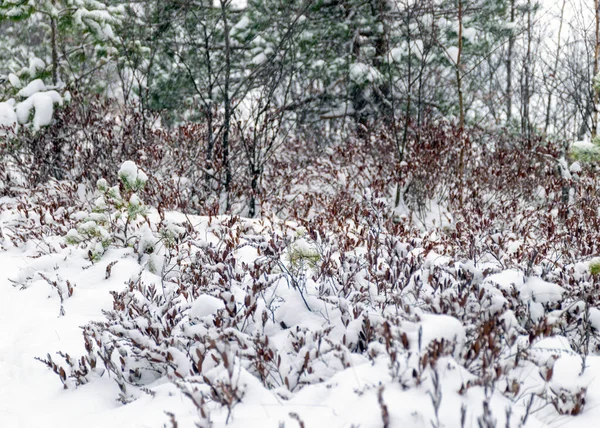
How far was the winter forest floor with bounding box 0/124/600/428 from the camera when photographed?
61.0 inches

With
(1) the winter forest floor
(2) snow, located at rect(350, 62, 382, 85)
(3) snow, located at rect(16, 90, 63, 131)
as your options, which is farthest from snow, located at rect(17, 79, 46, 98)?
(2) snow, located at rect(350, 62, 382, 85)

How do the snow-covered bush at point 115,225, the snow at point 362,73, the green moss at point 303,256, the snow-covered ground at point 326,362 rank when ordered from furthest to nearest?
the snow at point 362,73 < the snow-covered bush at point 115,225 < the green moss at point 303,256 < the snow-covered ground at point 326,362

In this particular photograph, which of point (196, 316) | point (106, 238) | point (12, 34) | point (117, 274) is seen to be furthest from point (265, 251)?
point (12, 34)

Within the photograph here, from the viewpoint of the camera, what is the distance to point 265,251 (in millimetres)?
2730

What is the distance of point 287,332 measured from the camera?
Answer: 2.21 metres

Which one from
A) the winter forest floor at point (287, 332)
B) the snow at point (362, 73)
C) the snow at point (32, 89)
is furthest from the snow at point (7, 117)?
the snow at point (362, 73)

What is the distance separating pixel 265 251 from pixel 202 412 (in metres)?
1.34

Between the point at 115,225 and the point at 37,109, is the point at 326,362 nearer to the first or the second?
the point at 115,225

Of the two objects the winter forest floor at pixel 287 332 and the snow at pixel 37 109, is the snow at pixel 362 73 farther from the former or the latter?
the snow at pixel 37 109

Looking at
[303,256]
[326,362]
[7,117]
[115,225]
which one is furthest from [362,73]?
[326,362]

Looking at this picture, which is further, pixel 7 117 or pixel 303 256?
pixel 7 117

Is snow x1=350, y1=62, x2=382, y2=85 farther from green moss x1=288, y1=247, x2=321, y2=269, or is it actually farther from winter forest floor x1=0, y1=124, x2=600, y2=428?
green moss x1=288, y1=247, x2=321, y2=269

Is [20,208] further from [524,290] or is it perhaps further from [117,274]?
[524,290]

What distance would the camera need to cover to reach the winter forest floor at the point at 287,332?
1.55m
